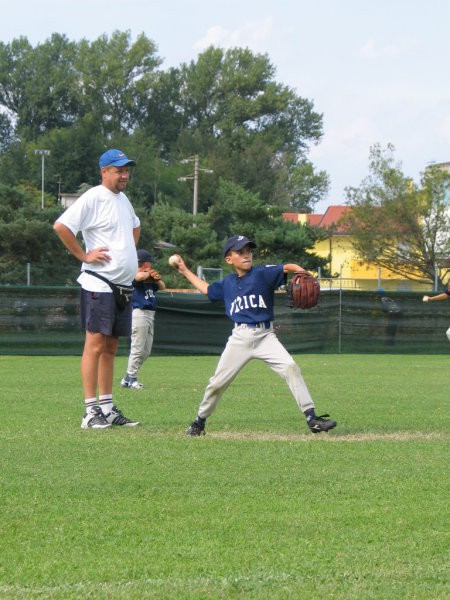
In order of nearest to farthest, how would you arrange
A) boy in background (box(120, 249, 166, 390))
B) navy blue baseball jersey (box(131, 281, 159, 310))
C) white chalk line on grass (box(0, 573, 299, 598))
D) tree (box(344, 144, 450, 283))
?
white chalk line on grass (box(0, 573, 299, 598)) → boy in background (box(120, 249, 166, 390)) → navy blue baseball jersey (box(131, 281, 159, 310)) → tree (box(344, 144, 450, 283))

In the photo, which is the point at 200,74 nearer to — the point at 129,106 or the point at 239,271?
the point at 129,106

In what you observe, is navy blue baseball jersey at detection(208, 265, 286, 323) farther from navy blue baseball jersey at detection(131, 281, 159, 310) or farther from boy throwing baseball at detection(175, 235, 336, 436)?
navy blue baseball jersey at detection(131, 281, 159, 310)

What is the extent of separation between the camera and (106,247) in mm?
8133

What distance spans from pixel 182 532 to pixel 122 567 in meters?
0.58

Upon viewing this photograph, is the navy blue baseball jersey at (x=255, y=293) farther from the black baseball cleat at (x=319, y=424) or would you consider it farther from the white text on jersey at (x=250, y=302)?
the black baseball cleat at (x=319, y=424)

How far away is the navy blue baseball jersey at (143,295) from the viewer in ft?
44.1

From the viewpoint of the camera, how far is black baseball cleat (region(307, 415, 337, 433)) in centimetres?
760

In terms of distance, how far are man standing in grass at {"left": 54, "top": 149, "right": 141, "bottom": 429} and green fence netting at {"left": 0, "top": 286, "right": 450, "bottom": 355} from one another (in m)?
13.8

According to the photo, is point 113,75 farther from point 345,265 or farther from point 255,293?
point 255,293

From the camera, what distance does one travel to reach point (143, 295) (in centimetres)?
1353

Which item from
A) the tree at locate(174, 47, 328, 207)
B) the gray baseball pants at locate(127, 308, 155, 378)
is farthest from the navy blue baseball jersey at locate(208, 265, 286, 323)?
the tree at locate(174, 47, 328, 207)

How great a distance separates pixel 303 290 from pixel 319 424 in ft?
3.42

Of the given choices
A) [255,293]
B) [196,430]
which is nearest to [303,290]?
[255,293]

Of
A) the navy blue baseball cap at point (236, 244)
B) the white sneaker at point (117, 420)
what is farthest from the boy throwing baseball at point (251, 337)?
the white sneaker at point (117, 420)
